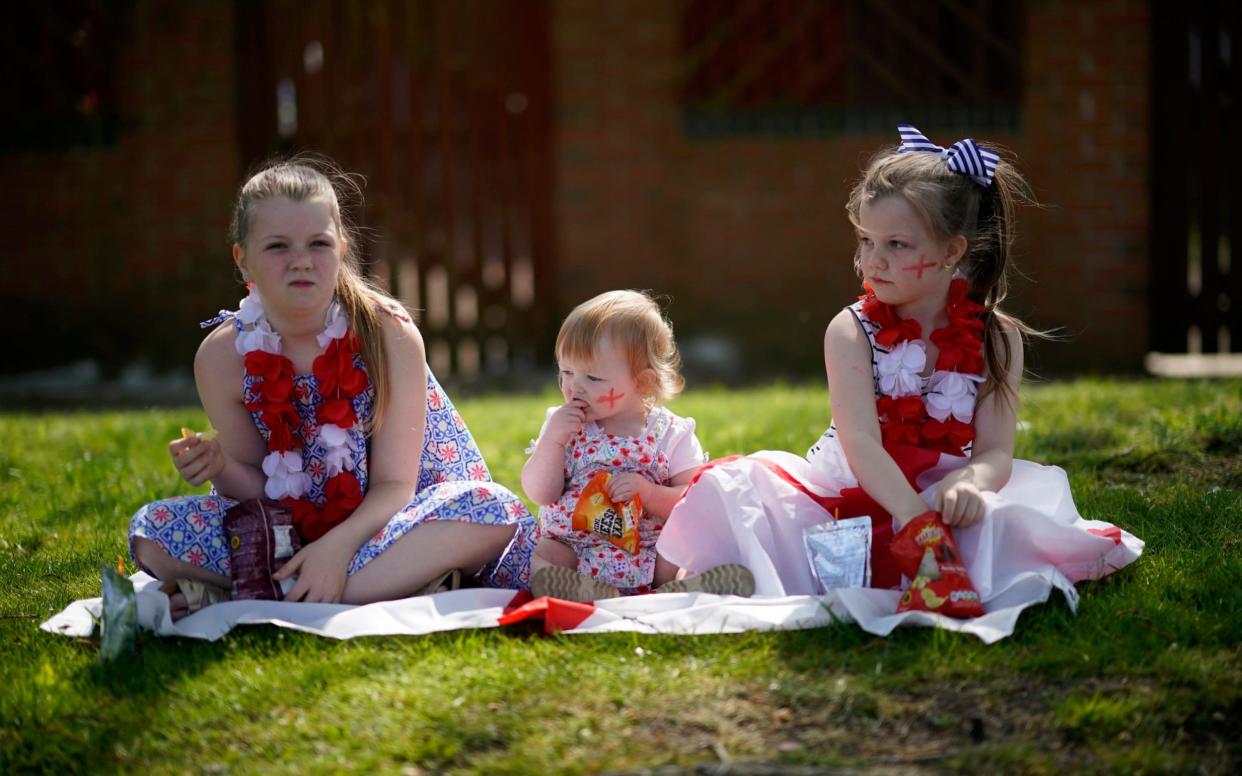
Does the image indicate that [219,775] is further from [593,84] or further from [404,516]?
[593,84]

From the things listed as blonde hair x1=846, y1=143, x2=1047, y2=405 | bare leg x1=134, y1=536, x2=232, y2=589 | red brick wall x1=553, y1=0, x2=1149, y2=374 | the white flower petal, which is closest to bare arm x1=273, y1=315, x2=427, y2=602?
the white flower petal

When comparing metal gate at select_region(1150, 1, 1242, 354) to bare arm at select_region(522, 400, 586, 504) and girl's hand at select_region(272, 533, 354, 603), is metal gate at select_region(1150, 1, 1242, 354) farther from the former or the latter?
Result: girl's hand at select_region(272, 533, 354, 603)

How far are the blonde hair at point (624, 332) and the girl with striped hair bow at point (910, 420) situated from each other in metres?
0.33

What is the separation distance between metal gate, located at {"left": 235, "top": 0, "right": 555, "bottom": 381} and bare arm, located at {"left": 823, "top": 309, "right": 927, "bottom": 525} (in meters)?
5.36

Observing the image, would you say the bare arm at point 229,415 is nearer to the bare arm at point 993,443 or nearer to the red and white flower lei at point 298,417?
the red and white flower lei at point 298,417

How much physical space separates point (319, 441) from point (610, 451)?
77 centimetres

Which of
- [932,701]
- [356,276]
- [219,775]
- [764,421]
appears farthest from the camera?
[764,421]

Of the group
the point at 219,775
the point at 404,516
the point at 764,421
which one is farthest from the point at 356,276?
the point at 764,421

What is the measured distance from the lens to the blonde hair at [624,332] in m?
3.46

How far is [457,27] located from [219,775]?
22.5ft

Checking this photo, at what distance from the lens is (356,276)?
3.61m

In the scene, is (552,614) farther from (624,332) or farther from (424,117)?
(424,117)

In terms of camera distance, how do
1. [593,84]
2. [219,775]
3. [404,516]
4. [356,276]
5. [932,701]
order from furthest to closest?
[593,84] < [356,276] < [404,516] < [932,701] < [219,775]

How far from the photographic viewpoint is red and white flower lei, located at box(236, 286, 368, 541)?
133 inches
